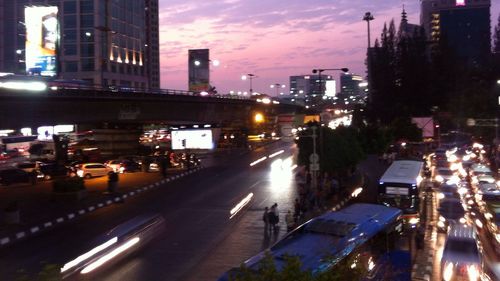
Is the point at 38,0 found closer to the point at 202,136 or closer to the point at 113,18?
the point at 113,18

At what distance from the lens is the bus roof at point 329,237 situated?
14672mm

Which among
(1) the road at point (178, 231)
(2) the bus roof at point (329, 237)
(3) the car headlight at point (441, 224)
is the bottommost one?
(3) the car headlight at point (441, 224)

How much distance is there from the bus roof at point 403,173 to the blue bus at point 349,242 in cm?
902

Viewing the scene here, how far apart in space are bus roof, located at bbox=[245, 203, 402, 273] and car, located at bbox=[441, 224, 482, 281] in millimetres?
2209

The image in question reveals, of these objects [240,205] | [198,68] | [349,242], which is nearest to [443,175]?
[240,205]

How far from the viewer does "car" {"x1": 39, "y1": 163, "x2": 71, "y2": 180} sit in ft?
150

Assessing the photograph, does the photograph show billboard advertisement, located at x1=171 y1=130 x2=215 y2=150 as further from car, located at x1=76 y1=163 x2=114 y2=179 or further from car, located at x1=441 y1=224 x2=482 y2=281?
car, located at x1=441 y1=224 x2=482 y2=281

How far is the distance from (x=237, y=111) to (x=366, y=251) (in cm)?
5937

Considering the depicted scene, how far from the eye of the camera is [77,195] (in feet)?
109

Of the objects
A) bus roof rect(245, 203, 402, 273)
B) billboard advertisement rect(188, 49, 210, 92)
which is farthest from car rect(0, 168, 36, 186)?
billboard advertisement rect(188, 49, 210, 92)

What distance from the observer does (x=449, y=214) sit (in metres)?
28.2

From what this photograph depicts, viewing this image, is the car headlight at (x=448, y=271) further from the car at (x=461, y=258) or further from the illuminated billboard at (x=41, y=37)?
the illuminated billboard at (x=41, y=37)

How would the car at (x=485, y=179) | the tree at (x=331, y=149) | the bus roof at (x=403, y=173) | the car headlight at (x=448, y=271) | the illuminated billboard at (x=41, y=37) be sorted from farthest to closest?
1. the illuminated billboard at (x=41, y=37)
2. the tree at (x=331, y=149)
3. the car at (x=485, y=179)
4. the bus roof at (x=403, y=173)
5. the car headlight at (x=448, y=271)

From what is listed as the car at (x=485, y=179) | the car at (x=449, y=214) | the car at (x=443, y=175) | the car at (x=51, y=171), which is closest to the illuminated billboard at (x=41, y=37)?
the car at (x=51, y=171)
